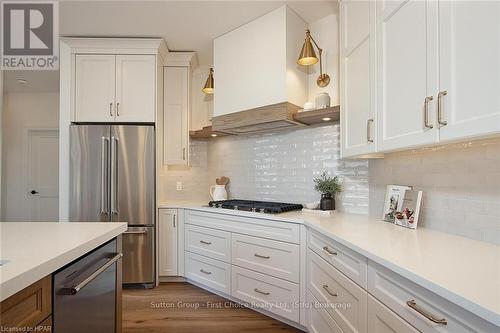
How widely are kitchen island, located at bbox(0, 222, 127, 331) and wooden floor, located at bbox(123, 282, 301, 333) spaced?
123 centimetres

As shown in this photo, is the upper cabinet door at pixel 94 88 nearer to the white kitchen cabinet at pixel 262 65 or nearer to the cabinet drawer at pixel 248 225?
the white kitchen cabinet at pixel 262 65

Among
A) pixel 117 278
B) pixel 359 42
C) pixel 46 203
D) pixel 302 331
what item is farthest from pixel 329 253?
pixel 46 203

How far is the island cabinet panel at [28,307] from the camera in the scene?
794 millimetres

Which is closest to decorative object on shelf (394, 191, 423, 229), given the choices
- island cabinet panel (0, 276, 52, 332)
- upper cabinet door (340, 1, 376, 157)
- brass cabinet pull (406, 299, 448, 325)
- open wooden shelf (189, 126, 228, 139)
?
upper cabinet door (340, 1, 376, 157)

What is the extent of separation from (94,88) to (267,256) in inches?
98.9

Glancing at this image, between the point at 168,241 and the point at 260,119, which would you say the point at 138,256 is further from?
the point at 260,119

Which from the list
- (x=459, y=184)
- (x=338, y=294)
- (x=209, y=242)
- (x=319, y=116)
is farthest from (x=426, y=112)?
(x=209, y=242)

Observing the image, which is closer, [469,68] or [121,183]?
[469,68]

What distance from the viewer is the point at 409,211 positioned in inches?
66.8

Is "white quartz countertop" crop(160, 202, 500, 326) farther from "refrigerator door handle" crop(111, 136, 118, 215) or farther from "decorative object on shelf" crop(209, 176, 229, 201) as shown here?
"refrigerator door handle" crop(111, 136, 118, 215)

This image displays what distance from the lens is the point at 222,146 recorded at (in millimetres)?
3512

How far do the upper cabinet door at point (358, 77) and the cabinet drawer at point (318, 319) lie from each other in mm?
1022

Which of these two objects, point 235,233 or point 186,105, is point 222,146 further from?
point 235,233

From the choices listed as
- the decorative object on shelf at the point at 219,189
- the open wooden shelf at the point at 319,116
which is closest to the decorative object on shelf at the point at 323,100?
the open wooden shelf at the point at 319,116
